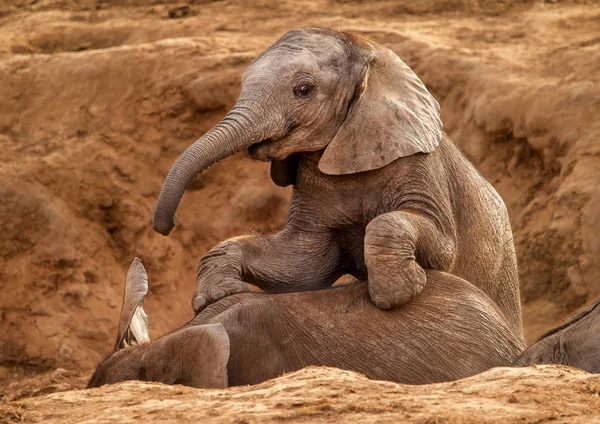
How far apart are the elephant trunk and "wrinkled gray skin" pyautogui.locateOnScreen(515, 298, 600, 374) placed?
1.70 metres

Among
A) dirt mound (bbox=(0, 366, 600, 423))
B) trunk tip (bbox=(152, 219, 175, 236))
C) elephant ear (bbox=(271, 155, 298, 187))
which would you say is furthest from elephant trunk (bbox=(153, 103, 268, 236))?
dirt mound (bbox=(0, 366, 600, 423))

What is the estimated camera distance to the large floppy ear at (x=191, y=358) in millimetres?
6156

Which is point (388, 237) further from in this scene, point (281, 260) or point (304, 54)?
Result: point (304, 54)

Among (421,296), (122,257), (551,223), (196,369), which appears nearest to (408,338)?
(421,296)

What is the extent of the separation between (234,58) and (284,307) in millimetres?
4818

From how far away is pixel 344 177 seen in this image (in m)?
7.27

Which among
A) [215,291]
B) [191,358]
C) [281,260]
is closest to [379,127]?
[281,260]

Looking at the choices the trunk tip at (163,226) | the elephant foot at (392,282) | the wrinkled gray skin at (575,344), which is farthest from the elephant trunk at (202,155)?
the wrinkled gray skin at (575,344)

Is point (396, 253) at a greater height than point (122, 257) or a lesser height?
greater

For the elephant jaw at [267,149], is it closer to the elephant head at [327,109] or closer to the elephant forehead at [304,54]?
the elephant head at [327,109]

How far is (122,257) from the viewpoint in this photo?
11219 mm

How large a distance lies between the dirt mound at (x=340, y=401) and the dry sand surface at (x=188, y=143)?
412 centimetres

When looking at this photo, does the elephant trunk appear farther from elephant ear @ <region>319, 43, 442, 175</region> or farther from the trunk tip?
elephant ear @ <region>319, 43, 442, 175</region>

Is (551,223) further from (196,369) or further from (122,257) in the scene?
(196,369)
